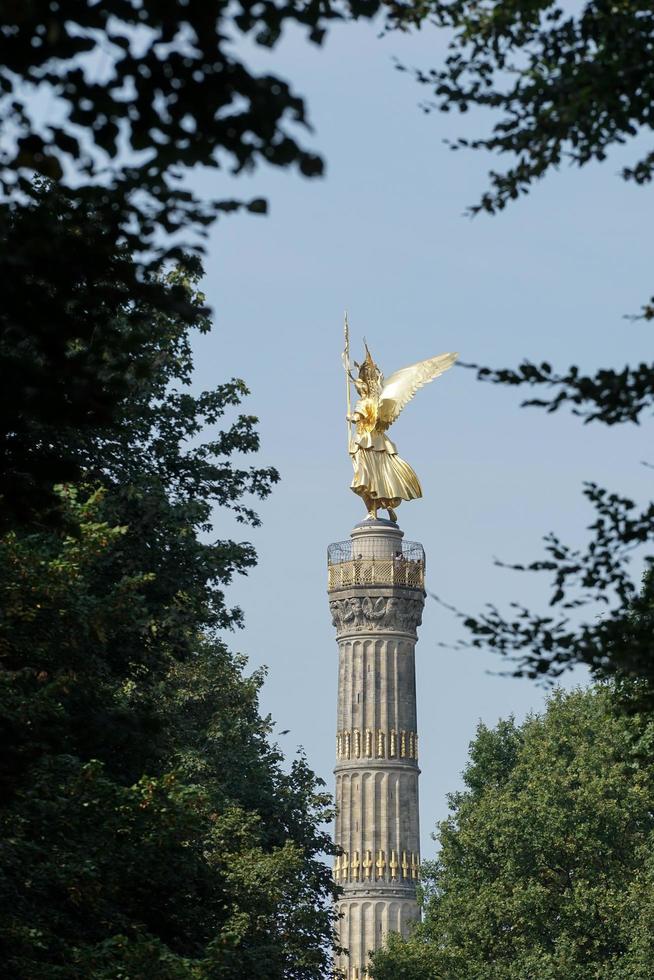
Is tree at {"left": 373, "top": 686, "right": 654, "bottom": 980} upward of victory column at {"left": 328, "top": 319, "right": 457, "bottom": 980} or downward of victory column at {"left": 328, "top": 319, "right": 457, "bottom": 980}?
downward

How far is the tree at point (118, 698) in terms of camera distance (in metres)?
22.4

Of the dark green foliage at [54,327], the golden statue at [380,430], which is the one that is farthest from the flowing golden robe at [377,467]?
the dark green foliage at [54,327]

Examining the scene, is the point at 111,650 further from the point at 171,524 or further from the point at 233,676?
the point at 233,676

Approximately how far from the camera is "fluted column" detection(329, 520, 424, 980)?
73.1 meters

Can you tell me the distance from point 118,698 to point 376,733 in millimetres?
47496

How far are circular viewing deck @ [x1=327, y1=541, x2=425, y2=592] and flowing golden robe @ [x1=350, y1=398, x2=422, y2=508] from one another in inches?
72.4

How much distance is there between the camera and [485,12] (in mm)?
13266

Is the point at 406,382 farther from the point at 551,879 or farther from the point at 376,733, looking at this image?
the point at 551,879

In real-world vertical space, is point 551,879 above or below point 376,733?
below

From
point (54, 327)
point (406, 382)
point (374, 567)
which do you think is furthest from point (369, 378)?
point (54, 327)

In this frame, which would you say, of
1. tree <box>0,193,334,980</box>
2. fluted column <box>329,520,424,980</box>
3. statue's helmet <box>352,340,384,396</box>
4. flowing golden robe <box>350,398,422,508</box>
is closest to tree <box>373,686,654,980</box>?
tree <box>0,193,334,980</box>

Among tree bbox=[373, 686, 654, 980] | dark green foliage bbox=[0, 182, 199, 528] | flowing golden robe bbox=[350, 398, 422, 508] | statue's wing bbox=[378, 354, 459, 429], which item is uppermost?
statue's wing bbox=[378, 354, 459, 429]

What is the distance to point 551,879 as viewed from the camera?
50.4 m

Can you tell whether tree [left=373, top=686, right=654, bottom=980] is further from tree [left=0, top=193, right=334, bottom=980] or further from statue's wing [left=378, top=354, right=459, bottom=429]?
statue's wing [left=378, top=354, right=459, bottom=429]
